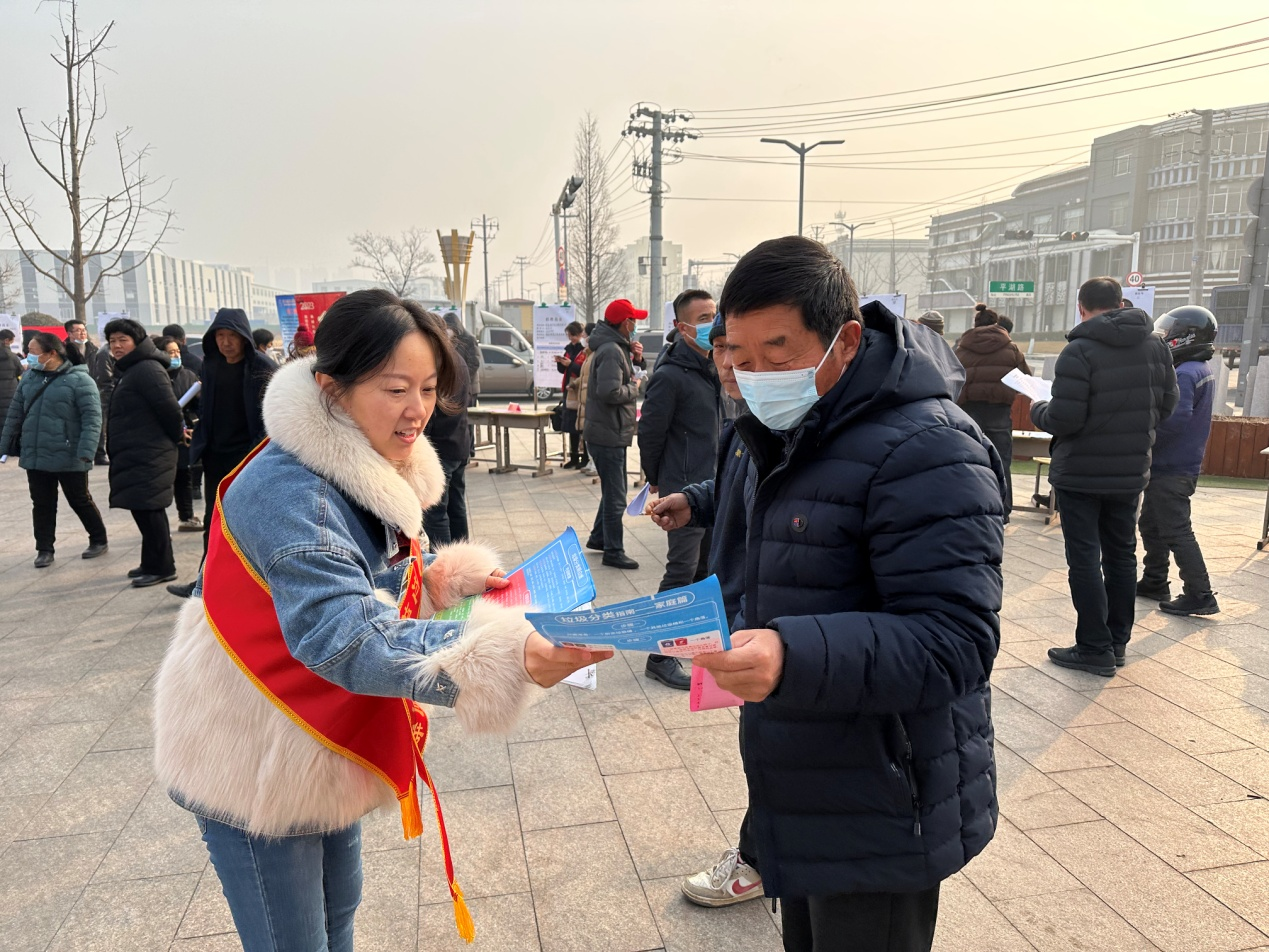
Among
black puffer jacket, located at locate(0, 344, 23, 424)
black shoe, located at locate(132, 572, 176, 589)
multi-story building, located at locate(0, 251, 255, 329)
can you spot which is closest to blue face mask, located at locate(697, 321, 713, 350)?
black shoe, located at locate(132, 572, 176, 589)

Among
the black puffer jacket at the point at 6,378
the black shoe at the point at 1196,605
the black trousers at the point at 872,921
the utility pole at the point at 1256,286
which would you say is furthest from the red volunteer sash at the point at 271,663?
the utility pole at the point at 1256,286

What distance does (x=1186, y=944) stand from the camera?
2.39 metres

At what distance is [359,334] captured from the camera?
4.95 feet

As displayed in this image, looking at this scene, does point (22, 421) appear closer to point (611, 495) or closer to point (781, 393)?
point (611, 495)

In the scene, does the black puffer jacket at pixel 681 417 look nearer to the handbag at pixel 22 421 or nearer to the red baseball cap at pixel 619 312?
the red baseball cap at pixel 619 312

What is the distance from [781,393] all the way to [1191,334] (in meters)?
5.11

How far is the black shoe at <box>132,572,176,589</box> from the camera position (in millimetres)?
6000

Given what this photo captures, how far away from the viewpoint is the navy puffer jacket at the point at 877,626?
1.29m

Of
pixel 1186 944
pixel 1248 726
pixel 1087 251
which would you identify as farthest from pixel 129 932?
pixel 1087 251

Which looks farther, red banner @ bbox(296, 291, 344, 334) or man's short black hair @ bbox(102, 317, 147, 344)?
red banner @ bbox(296, 291, 344, 334)

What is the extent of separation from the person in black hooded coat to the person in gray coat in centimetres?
60

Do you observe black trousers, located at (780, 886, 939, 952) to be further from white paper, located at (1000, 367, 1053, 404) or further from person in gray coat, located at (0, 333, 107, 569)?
person in gray coat, located at (0, 333, 107, 569)

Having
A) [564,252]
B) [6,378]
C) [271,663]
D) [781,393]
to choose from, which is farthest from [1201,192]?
[271,663]

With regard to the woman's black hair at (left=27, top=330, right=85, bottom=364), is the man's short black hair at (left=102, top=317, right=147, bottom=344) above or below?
above
